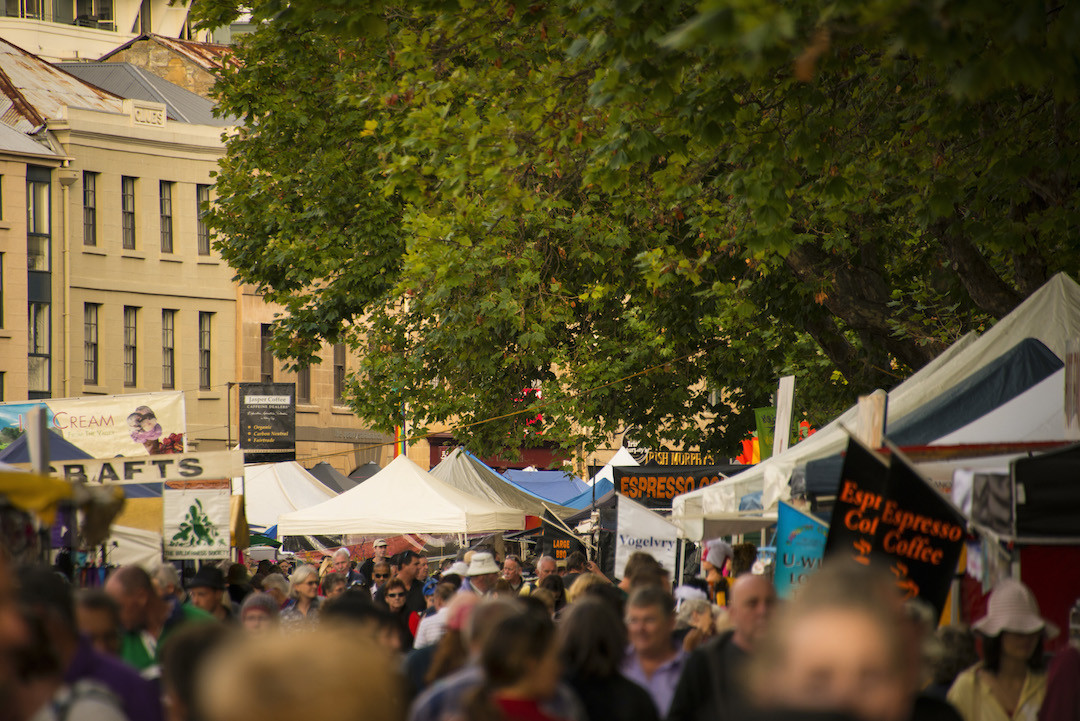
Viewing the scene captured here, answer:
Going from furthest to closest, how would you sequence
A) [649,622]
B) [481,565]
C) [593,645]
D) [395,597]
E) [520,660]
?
[481,565]
[395,597]
[649,622]
[593,645]
[520,660]

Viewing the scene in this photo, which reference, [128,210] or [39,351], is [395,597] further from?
[128,210]

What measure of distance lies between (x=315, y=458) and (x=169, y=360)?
6.20 m

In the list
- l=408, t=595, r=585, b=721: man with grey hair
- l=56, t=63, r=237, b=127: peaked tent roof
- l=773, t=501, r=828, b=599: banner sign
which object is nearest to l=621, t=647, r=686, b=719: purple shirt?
l=408, t=595, r=585, b=721: man with grey hair

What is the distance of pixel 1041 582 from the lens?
8.23 meters

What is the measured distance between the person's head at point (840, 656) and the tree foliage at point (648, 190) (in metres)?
3.16

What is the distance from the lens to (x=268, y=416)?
131 feet

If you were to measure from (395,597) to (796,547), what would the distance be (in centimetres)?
464

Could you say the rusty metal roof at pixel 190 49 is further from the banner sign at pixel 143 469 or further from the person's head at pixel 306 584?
the person's head at pixel 306 584

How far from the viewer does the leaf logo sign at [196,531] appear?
47.6 feet

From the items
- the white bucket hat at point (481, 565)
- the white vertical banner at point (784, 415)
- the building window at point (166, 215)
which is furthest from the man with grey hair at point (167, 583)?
the building window at point (166, 215)

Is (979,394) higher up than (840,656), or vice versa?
(979,394)

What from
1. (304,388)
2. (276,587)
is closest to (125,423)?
(276,587)

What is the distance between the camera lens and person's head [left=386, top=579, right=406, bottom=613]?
13.4 m

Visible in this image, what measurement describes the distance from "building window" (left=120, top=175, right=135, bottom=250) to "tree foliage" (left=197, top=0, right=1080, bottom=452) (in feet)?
80.2
